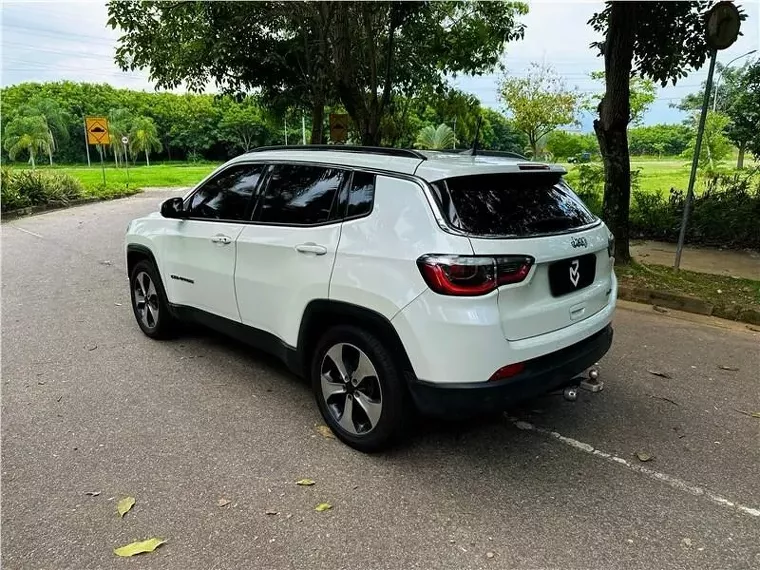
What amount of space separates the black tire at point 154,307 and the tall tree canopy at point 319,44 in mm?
6779

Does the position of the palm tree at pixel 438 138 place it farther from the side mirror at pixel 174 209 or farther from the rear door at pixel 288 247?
the rear door at pixel 288 247

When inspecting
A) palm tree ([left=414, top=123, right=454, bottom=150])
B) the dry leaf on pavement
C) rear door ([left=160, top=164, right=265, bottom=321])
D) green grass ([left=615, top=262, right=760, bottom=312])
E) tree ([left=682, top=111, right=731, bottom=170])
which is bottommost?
the dry leaf on pavement

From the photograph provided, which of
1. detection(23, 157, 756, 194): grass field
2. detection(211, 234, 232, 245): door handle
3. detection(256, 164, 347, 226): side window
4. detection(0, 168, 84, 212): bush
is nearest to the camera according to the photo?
detection(256, 164, 347, 226): side window

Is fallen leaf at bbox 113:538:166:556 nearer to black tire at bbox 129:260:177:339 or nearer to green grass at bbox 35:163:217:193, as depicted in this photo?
black tire at bbox 129:260:177:339

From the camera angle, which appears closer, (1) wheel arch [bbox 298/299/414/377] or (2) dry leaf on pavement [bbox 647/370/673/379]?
(1) wheel arch [bbox 298/299/414/377]

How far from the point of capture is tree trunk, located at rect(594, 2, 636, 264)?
684 centimetres

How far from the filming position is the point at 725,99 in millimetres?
11617

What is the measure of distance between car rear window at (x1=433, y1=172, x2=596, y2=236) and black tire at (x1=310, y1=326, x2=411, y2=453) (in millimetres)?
810

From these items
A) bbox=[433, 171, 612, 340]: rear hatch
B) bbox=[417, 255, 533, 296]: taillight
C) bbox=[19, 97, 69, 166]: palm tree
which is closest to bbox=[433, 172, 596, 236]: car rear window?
bbox=[433, 171, 612, 340]: rear hatch

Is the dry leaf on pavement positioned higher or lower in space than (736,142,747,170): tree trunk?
lower

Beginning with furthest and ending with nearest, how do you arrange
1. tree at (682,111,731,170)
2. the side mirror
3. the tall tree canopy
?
tree at (682,111,731,170) → the tall tree canopy → the side mirror

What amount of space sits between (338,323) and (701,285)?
5411 mm

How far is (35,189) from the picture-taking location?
17.7m

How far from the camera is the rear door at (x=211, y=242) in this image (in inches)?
157
